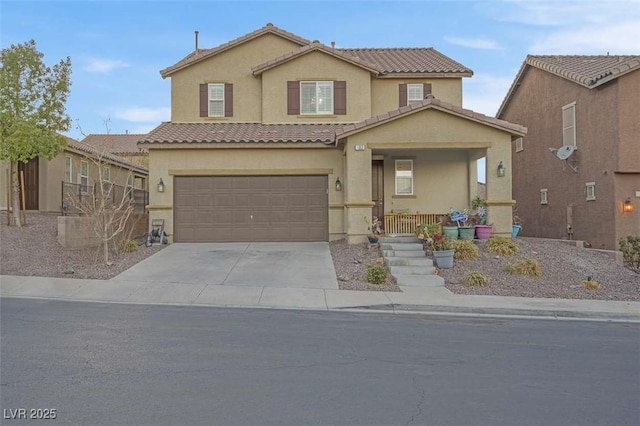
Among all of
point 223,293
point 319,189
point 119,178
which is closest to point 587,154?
point 319,189

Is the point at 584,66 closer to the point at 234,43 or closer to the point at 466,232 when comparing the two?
the point at 466,232

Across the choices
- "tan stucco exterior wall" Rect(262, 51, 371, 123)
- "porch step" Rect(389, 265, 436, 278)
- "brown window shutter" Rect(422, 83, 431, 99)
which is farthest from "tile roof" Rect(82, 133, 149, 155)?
"porch step" Rect(389, 265, 436, 278)

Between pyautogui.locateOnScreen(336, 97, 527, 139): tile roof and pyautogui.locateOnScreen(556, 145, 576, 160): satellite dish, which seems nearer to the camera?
pyautogui.locateOnScreen(336, 97, 527, 139): tile roof

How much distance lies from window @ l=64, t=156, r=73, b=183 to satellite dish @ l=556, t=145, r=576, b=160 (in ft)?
66.6

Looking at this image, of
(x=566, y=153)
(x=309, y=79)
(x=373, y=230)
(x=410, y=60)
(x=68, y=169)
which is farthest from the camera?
(x=68, y=169)

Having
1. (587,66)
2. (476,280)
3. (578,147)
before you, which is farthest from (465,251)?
(587,66)

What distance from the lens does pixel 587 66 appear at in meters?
20.9

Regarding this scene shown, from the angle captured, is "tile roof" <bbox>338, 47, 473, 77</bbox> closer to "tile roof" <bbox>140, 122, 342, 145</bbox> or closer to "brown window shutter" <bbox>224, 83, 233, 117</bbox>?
"tile roof" <bbox>140, 122, 342, 145</bbox>

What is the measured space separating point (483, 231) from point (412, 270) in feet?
11.3

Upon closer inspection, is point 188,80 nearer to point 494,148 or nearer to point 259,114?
point 259,114

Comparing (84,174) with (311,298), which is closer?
(311,298)

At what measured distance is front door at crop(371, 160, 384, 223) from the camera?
64.6 feet

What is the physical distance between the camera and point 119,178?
94.1ft

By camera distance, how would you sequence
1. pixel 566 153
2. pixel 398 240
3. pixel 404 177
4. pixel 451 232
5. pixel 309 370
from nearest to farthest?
pixel 309 370 → pixel 451 232 → pixel 398 240 → pixel 404 177 → pixel 566 153
